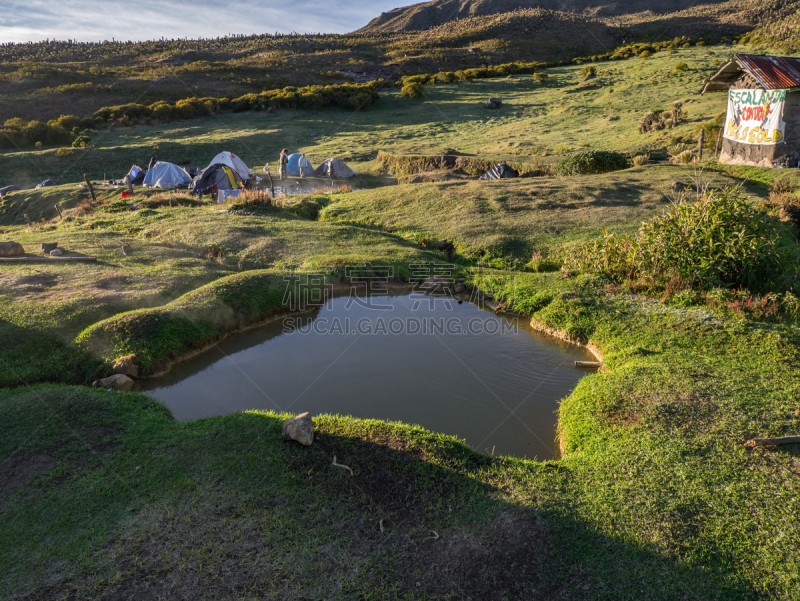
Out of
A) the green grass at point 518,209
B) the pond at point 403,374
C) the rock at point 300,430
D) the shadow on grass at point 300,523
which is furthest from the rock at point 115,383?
the green grass at point 518,209

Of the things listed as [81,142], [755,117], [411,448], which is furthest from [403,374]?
[81,142]

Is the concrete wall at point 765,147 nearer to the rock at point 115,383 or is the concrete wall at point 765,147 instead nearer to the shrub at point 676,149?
the shrub at point 676,149

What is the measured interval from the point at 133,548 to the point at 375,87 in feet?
200

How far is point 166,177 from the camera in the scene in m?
30.0

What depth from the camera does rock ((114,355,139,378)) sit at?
353 inches

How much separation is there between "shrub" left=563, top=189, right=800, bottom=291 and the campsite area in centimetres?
10

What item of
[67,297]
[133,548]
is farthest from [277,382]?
[67,297]

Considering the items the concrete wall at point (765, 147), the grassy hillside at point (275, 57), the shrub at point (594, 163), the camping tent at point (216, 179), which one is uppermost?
the grassy hillside at point (275, 57)

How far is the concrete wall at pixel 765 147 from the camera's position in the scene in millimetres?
20062

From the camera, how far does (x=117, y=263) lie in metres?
13.9

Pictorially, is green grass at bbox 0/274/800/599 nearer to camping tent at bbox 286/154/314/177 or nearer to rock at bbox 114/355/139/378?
rock at bbox 114/355/139/378

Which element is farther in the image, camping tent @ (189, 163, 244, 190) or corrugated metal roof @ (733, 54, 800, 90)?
camping tent @ (189, 163, 244, 190)

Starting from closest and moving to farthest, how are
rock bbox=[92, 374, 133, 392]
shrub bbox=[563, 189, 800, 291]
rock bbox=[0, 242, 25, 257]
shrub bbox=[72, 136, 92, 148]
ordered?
rock bbox=[92, 374, 133, 392] → shrub bbox=[563, 189, 800, 291] → rock bbox=[0, 242, 25, 257] → shrub bbox=[72, 136, 92, 148]

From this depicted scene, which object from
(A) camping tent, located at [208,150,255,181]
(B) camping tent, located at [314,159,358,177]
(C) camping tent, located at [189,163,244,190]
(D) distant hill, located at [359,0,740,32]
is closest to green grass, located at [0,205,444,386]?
(C) camping tent, located at [189,163,244,190]
